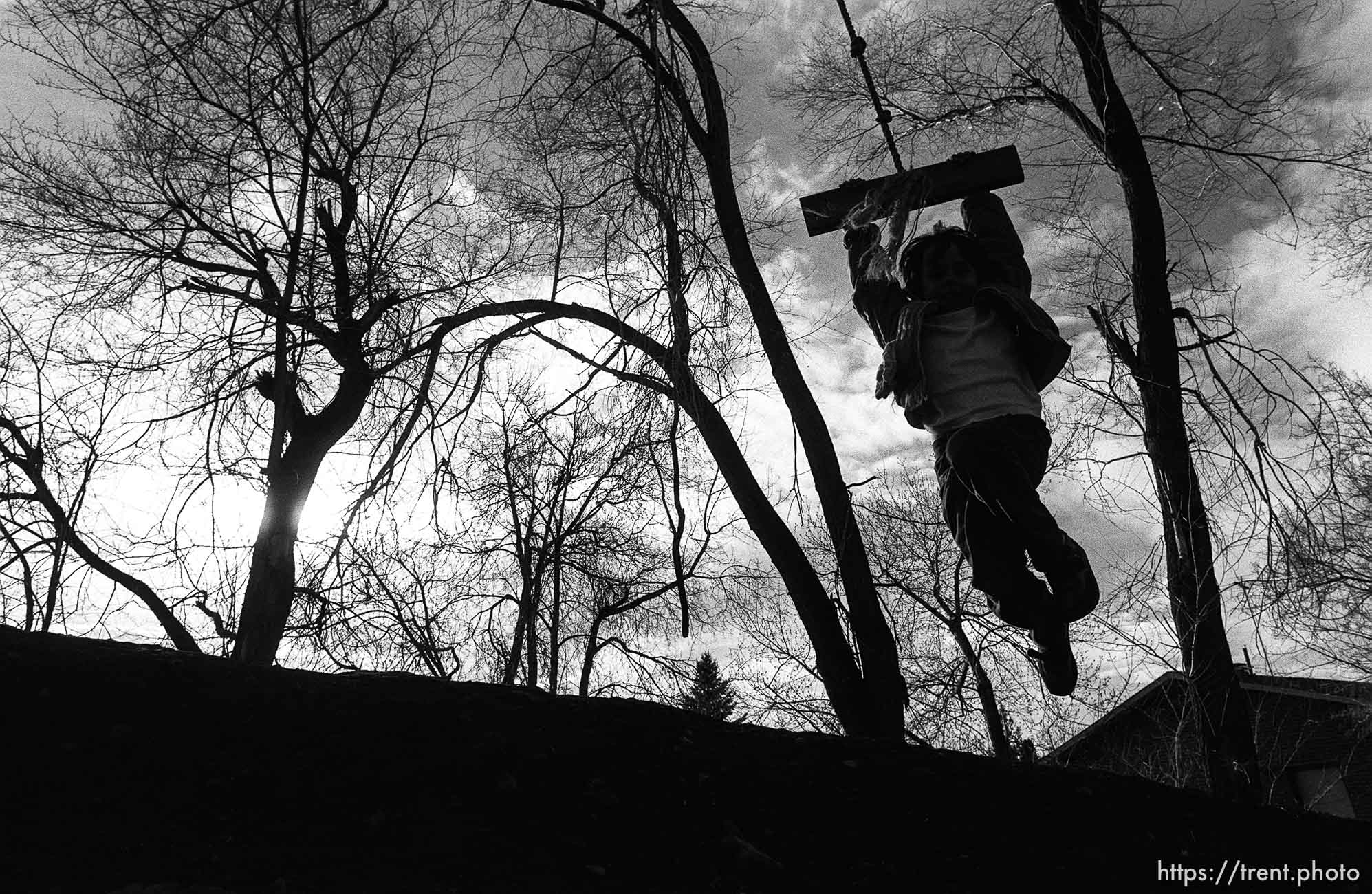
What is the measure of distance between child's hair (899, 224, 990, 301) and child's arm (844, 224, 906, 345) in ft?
0.22

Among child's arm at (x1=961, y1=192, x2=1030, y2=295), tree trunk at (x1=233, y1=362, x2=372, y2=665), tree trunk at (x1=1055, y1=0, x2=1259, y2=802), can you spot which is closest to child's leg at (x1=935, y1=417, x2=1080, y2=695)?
child's arm at (x1=961, y1=192, x2=1030, y2=295)

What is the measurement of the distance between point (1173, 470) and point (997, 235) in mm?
1439

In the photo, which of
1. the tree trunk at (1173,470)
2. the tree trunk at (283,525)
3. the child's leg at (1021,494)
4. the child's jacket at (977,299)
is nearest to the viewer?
the child's leg at (1021,494)

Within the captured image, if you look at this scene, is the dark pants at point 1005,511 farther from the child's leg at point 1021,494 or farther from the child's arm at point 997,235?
the child's arm at point 997,235

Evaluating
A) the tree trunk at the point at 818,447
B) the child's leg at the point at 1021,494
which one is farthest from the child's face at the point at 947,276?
the tree trunk at the point at 818,447

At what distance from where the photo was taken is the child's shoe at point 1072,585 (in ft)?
10.9

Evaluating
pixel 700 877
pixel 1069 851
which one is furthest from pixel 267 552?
pixel 1069 851

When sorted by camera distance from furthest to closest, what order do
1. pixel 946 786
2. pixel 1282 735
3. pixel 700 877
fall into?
pixel 1282 735 < pixel 946 786 < pixel 700 877

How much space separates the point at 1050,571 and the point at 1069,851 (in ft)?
3.13

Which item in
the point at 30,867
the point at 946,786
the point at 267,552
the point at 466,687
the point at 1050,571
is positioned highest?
the point at 267,552

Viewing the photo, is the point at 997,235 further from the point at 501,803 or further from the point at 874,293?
the point at 501,803

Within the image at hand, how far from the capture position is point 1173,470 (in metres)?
4.31

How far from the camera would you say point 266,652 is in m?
6.53

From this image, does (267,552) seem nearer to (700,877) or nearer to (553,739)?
(553,739)
